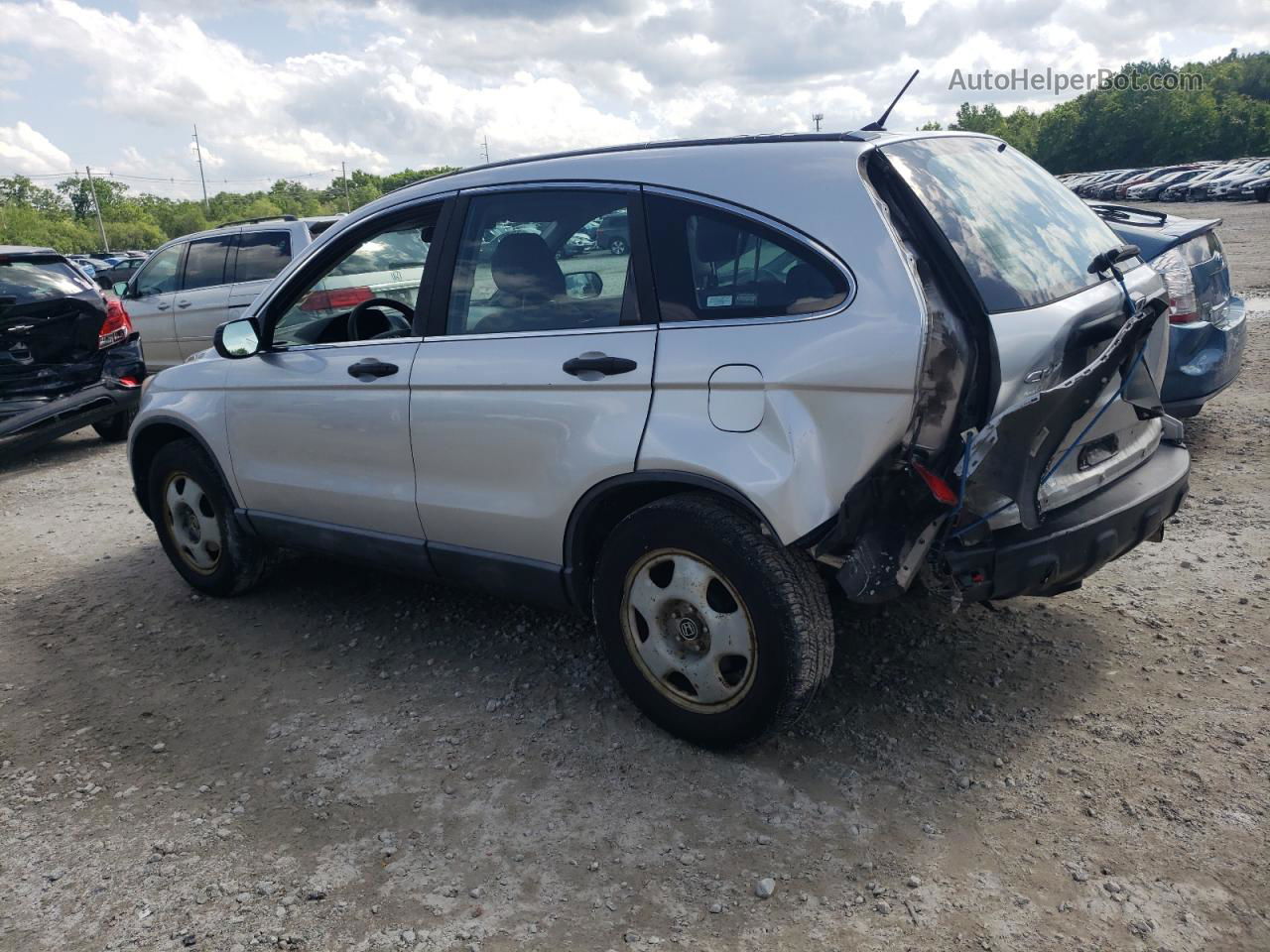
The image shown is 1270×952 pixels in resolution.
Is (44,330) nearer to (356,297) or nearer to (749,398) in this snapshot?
(356,297)

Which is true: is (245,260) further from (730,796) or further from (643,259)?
(730,796)

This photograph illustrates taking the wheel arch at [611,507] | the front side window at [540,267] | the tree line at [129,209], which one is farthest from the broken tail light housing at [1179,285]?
the tree line at [129,209]

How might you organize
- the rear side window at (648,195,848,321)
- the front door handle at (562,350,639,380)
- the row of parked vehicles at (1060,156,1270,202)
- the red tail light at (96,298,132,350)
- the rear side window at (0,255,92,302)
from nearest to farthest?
the rear side window at (648,195,848,321) → the front door handle at (562,350,639,380) → the rear side window at (0,255,92,302) → the red tail light at (96,298,132,350) → the row of parked vehicles at (1060,156,1270,202)

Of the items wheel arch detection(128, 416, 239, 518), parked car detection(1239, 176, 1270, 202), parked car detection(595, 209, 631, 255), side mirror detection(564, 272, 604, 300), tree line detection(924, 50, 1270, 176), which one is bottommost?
wheel arch detection(128, 416, 239, 518)

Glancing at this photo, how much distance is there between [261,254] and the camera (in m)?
10.5

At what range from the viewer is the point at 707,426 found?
10.0 feet

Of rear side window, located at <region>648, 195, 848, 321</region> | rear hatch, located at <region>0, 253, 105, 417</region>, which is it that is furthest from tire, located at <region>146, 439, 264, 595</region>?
rear hatch, located at <region>0, 253, 105, 417</region>

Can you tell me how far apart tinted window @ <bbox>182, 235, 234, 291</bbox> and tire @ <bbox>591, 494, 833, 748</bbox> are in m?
8.85

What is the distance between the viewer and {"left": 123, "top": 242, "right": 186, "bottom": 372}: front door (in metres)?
11.2

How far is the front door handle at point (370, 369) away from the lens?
154 inches

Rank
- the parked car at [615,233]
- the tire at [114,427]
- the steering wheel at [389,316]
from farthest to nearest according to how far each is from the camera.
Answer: the tire at [114,427] → the steering wheel at [389,316] → the parked car at [615,233]

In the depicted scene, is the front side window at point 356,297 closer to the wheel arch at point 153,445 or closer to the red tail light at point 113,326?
the wheel arch at point 153,445

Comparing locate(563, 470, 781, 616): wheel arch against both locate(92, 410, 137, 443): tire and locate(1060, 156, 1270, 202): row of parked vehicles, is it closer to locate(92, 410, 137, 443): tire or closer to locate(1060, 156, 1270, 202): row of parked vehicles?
locate(92, 410, 137, 443): tire

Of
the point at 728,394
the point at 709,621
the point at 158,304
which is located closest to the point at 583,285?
the point at 728,394
